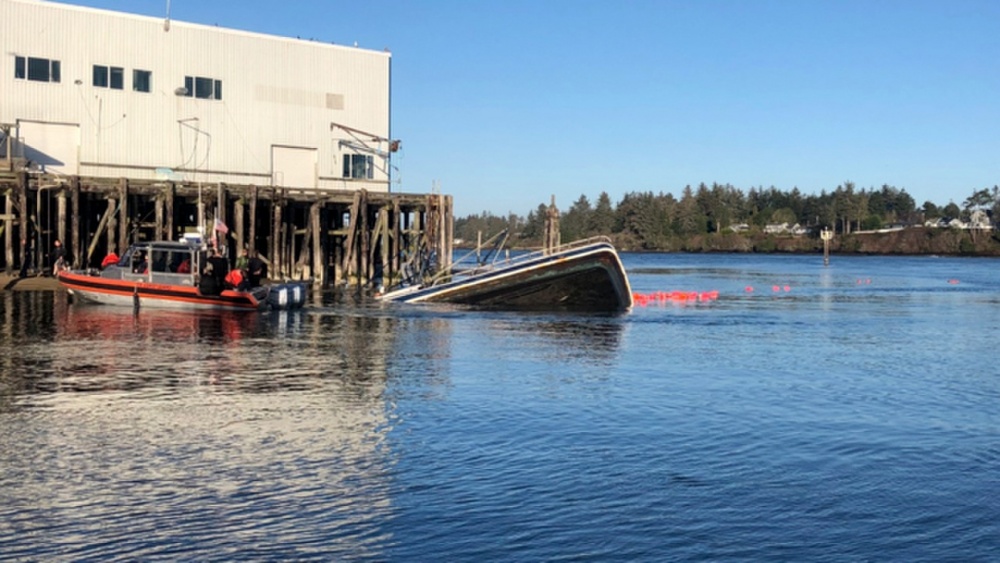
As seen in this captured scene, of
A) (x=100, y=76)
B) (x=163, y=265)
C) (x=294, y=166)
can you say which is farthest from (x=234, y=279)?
(x=294, y=166)

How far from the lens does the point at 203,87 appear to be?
50.9 meters

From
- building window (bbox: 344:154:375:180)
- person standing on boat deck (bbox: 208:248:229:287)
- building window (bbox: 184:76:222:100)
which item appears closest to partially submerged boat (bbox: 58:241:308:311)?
person standing on boat deck (bbox: 208:248:229:287)

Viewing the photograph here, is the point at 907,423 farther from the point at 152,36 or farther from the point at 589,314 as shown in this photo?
the point at 152,36

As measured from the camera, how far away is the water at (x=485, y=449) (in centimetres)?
1056

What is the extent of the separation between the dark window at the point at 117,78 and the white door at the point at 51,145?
7.94ft

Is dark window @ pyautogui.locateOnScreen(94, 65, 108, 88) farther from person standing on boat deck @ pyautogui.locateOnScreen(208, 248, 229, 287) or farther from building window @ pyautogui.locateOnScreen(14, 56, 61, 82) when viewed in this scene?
person standing on boat deck @ pyautogui.locateOnScreen(208, 248, 229, 287)

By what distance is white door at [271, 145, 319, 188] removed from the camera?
53.3m

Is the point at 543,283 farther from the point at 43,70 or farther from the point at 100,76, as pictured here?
the point at 43,70

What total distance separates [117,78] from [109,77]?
1.14ft

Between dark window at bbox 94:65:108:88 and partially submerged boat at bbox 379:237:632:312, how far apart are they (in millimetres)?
17366

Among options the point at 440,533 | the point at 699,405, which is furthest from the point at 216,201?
the point at 440,533

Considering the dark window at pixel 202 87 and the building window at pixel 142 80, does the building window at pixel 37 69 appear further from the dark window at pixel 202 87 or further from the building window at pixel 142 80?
the dark window at pixel 202 87

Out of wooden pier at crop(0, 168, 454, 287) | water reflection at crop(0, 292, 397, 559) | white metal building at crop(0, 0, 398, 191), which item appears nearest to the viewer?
water reflection at crop(0, 292, 397, 559)

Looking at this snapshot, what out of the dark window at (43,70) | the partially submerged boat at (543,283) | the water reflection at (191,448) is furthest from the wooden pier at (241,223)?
the water reflection at (191,448)
